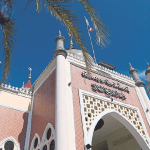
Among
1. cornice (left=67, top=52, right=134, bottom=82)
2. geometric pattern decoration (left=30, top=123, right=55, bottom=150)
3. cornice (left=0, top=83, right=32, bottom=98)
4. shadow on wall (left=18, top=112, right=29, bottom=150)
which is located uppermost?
cornice (left=67, top=52, right=134, bottom=82)

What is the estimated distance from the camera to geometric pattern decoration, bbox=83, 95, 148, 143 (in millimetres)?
6323

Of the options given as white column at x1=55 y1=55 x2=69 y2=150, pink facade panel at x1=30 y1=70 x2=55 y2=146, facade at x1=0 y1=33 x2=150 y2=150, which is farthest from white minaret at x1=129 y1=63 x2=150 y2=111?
pink facade panel at x1=30 y1=70 x2=55 y2=146

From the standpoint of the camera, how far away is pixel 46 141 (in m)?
5.96

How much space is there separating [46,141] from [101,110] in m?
2.70

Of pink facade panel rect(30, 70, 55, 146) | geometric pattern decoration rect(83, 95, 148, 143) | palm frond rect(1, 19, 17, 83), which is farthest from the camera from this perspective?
pink facade panel rect(30, 70, 55, 146)

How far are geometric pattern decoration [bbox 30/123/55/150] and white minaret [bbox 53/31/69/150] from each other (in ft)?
2.66

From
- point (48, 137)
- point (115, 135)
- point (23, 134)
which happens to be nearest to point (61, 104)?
point (48, 137)

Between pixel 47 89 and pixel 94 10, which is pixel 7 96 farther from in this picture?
pixel 94 10

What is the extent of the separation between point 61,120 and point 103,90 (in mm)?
3276

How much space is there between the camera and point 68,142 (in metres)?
4.86

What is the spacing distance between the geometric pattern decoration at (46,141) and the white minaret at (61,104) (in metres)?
0.81

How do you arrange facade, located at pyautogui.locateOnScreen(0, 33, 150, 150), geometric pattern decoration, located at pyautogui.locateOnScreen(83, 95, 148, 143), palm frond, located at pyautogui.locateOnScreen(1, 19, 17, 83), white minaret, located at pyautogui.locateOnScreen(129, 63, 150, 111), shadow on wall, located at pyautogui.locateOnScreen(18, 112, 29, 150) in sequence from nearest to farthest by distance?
palm frond, located at pyautogui.locateOnScreen(1, 19, 17, 83)
facade, located at pyautogui.locateOnScreen(0, 33, 150, 150)
geometric pattern decoration, located at pyautogui.locateOnScreen(83, 95, 148, 143)
shadow on wall, located at pyautogui.locateOnScreen(18, 112, 29, 150)
white minaret, located at pyautogui.locateOnScreen(129, 63, 150, 111)

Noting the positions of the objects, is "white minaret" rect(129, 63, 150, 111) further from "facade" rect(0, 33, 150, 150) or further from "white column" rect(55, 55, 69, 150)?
"white column" rect(55, 55, 69, 150)

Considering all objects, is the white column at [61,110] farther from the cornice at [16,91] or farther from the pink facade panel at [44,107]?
the cornice at [16,91]
